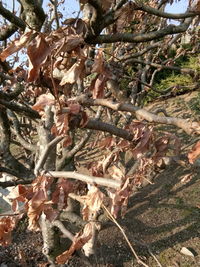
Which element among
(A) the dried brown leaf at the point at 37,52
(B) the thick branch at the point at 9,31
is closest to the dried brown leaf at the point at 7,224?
(A) the dried brown leaf at the point at 37,52

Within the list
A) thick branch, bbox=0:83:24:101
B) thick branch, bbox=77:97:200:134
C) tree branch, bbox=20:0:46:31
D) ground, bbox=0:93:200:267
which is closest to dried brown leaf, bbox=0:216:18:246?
thick branch, bbox=77:97:200:134

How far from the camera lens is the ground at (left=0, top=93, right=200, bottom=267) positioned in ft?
A: 13.4

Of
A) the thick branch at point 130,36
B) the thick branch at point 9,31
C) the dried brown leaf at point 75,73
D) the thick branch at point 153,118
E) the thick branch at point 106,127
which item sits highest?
the thick branch at point 9,31

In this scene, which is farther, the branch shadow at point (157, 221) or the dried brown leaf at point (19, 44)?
the branch shadow at point (157, 221)

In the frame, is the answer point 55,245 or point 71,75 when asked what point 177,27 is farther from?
point 55,245

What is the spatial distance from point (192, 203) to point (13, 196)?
14.8ft

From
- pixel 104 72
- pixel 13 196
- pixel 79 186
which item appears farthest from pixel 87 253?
pixel 104 72

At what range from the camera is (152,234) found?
459cm

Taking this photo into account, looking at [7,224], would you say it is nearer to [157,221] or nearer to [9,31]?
[9,31]

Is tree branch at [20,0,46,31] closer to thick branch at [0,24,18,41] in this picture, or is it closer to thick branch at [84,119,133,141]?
thick branch at [0,24,18,41]

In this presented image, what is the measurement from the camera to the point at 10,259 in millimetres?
4262

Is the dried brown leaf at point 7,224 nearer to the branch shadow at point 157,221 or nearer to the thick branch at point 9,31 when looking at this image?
the thick branch at point 9,31

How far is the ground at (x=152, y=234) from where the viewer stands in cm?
408

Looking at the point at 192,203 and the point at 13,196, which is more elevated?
the point at 13,196
